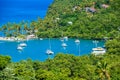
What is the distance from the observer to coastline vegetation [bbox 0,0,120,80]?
18.6m

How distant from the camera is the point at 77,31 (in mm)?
36781

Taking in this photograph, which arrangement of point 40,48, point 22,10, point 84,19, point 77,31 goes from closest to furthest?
1. point 40,48
2. point 77,31
3. point 84,19
4. point 22,10

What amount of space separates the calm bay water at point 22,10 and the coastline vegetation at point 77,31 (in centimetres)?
324

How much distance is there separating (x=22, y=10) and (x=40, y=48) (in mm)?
22211

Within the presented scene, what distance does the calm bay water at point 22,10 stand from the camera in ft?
154

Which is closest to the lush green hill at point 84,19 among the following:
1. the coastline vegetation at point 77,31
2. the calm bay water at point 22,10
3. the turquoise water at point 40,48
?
the coastline vegetation at point 77,31

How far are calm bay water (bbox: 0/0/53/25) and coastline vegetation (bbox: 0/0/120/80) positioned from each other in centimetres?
324

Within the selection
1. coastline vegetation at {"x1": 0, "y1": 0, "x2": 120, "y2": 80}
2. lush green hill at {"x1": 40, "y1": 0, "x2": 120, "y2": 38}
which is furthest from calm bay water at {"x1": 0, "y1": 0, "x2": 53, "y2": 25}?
lush green hill at {"x1": 40, "y1": 0, "x2": 120, "y2": 38}

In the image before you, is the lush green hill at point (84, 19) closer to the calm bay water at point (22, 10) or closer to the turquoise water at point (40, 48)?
the turquoise water at point (40, 48)

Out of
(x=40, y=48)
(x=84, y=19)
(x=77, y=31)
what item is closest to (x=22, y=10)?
(x=84, y=19)

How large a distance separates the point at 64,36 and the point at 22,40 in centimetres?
326

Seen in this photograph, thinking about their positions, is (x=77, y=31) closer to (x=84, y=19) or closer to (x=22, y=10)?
(x=84, y=19)

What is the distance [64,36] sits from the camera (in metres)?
35.5

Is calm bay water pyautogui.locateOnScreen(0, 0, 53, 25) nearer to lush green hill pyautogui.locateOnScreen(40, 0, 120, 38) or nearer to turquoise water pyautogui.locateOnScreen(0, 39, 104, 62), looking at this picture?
lush green hill pyautogui.locateOnScreen(40, 0, 120, 38)
